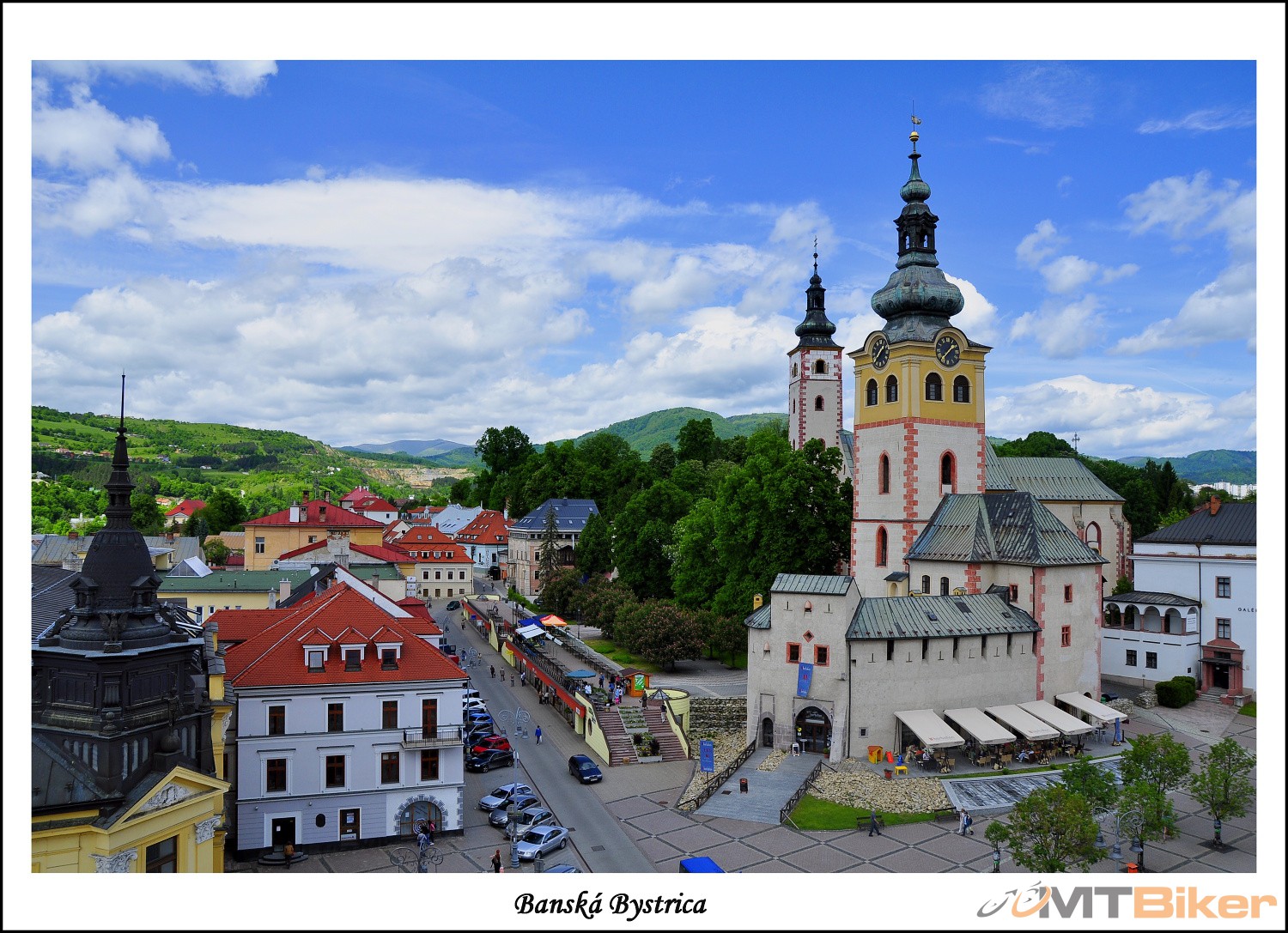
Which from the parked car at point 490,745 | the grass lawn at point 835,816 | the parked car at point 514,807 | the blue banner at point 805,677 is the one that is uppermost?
the blue banner at point 805,677

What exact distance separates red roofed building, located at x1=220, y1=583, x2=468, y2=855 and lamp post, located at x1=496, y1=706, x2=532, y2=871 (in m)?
1.81

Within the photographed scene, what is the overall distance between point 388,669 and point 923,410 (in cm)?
2731

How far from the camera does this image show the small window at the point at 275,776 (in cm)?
2855

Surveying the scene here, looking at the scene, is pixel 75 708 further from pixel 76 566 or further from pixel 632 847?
pixel 76 566

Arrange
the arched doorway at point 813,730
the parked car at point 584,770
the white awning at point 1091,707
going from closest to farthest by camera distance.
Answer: the parked car at point 584,770 → the arched doorway at point 813,730 → the white awning at point 1091,707

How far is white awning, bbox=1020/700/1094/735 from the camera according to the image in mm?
36781

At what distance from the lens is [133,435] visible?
11788 centimetres

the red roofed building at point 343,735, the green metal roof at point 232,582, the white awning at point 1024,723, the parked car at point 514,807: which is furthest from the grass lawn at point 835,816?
the green metal roof at point 232,582

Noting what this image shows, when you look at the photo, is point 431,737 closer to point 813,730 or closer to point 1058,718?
point 813,730

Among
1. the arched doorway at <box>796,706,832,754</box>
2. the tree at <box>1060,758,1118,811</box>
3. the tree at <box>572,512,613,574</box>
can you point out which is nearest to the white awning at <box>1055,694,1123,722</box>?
the arched doorway at <box>796,706,832,754</box>

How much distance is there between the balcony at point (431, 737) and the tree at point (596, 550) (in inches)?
1663

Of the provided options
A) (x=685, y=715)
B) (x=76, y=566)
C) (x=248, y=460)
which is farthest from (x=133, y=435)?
(x=685, y=715)

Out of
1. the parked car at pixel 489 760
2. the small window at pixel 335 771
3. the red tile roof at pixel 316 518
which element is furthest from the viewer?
the red tile roof at pixel 316 518

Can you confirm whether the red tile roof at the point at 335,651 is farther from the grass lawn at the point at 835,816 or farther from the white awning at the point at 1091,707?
the white awning at the point at 1091,707
